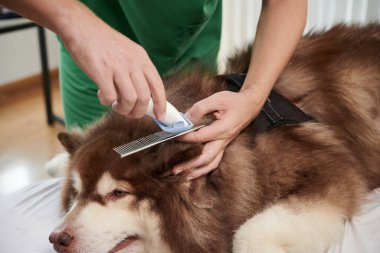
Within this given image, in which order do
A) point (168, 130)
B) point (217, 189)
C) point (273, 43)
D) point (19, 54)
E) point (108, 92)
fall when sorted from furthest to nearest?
point (19, 54)
point (273, 43)
point (217, 189)
point (168, 130)
point (108, 92)

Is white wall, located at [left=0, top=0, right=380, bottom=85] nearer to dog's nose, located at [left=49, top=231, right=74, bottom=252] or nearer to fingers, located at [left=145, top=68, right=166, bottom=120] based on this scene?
fingers, located at [left=145, top=68, right=166, bottom=120]

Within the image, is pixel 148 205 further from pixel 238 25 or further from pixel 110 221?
pixel 238 25

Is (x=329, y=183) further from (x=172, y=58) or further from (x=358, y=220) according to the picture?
(x=172, y=58)

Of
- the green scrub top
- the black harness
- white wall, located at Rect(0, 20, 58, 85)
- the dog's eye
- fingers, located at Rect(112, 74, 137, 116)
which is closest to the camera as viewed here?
fingers, located at Rect(112, 74, 137, 116)

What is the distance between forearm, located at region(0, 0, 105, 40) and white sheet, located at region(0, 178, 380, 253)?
0.61 metres

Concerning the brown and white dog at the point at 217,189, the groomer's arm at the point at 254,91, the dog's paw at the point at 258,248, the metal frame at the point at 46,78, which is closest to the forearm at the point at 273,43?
the groomer's arm at the point at 254,91

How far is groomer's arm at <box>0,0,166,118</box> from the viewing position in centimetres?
77

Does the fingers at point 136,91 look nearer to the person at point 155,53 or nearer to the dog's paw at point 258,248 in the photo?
the person at point 155,53

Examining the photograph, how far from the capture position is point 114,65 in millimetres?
773

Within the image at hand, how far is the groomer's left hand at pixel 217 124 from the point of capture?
1.01m

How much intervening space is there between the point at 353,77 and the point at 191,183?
2.05ft

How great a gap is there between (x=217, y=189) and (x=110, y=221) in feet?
0.88

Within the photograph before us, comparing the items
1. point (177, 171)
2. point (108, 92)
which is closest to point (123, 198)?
point (177, 171)

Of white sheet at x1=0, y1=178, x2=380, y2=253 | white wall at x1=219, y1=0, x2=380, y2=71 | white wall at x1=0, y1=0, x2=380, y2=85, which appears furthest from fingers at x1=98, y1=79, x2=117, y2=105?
white wall at x1=219, y1=0, x2=380, y2=71
